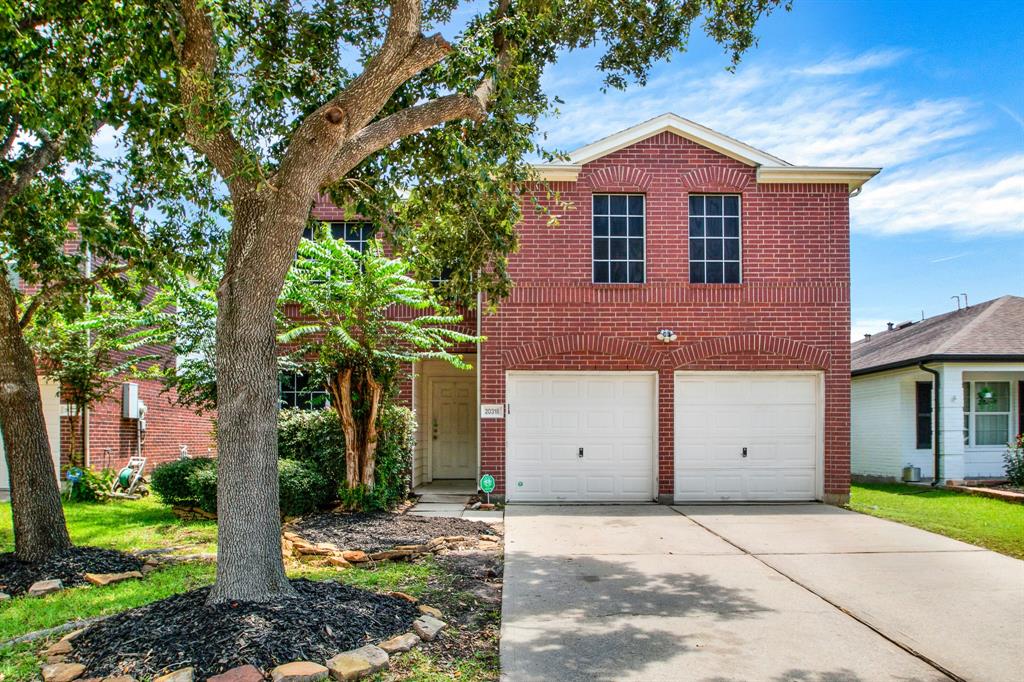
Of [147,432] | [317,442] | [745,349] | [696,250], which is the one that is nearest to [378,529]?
[317,442]

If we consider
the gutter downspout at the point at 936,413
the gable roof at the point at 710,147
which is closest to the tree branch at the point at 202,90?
the gable roof at the point at 710,147

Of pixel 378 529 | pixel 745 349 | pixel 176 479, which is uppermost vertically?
pixel 745 349

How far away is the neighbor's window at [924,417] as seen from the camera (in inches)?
671

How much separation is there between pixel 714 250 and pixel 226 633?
10244 millimetres

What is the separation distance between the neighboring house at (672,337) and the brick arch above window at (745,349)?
0.08 feet

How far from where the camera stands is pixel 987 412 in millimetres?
16781

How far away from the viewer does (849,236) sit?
42.1ft

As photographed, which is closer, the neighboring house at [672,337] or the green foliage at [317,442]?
the green foliage at [317,442]

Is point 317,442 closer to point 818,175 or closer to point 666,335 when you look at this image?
point 666,335

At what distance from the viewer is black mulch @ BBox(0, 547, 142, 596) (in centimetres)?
707

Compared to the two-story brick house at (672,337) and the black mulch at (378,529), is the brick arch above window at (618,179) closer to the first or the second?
the two-story brick house at (672,337)

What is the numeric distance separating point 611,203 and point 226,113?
27.8 feet

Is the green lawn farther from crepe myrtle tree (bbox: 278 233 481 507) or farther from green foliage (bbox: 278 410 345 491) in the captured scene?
green foliage (bbox: 278 410 345 491)

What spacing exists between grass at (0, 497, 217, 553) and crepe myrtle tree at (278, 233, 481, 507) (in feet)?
7.26
